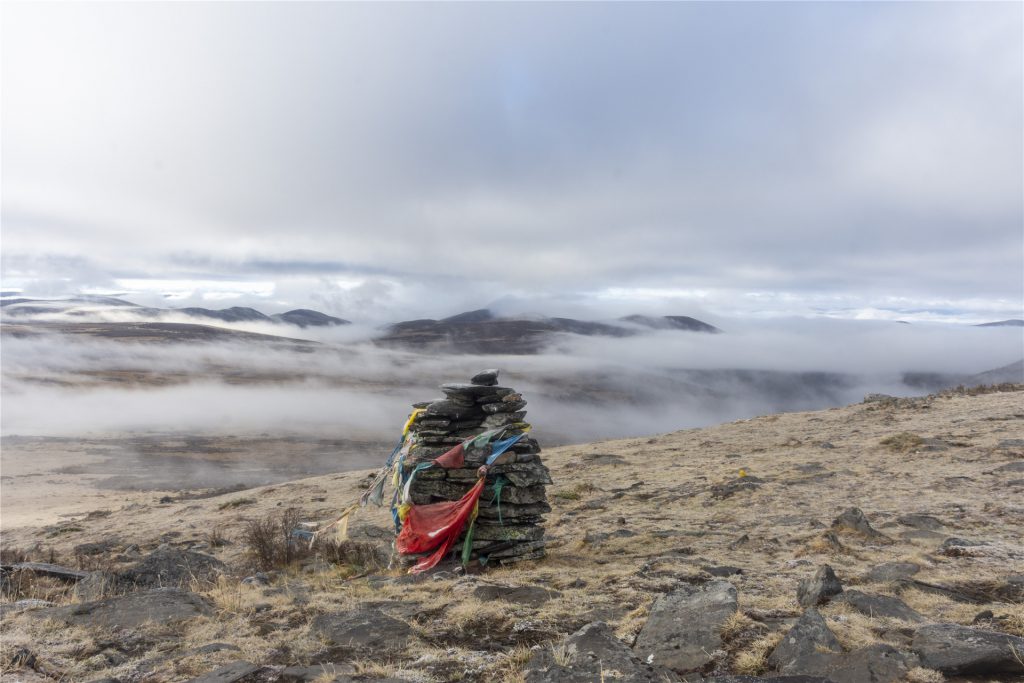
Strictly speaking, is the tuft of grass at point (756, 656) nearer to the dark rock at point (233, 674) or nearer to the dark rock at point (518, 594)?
the dark rock at point (518, 594)

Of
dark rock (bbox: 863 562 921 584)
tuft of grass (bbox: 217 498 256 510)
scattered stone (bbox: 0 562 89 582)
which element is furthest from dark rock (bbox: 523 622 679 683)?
tuft of grass (bbox: 217 498 256 510)

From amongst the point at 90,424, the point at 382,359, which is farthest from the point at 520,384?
the point at 90,424

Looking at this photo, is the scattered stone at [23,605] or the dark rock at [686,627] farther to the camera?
the scattered stone at [23,605]

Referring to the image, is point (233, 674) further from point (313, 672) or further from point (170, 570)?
point (170, 570)

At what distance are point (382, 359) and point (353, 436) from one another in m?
83.1

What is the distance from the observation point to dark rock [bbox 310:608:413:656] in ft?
20.3

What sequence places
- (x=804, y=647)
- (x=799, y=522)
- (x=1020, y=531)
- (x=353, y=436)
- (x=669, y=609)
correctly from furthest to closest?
(x=353, y=436), (x=799, y=522), (x=1020, y=531), (x=669, y=609), (x=804, y=647)

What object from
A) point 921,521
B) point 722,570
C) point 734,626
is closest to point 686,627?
point 734,626

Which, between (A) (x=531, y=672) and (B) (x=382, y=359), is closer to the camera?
(A) (x=531, y=672)

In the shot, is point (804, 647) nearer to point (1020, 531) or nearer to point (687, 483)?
point (1020, 531)

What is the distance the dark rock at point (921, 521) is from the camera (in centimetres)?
1058

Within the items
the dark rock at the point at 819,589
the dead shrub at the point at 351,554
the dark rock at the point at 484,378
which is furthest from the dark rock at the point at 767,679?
the dead shrub at the point at 351,554

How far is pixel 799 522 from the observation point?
39.0 feet

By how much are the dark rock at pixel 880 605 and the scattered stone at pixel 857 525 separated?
3.95 meters
